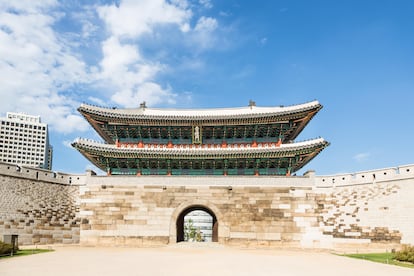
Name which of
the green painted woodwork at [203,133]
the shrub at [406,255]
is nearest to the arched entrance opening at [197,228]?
the green painted woodwork at [203,133]

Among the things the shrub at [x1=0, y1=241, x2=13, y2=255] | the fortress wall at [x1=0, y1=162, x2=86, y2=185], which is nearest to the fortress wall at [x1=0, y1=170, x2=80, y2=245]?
the fortress wall at [x1=0, y1=162, x2=86, y2=185]

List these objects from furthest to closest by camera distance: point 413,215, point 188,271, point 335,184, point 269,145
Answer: point 269,145, point 335,184, point 413,215, point 188,271

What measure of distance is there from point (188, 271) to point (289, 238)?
13.9 m

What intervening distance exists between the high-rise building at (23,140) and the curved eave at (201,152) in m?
89.0

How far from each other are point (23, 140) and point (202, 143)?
93548mm

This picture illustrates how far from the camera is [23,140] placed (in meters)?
102

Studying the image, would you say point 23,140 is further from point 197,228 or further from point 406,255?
point 406,255

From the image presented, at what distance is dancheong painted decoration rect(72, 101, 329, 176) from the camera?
26.0 m

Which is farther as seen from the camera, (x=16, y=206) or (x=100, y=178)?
(x=100, y=178)

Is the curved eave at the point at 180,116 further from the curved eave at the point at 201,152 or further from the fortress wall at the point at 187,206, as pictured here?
the fortress wall at the point at 187,206

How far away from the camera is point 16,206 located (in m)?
23.7

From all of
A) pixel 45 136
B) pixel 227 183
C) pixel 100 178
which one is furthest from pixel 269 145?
pixel 45 136

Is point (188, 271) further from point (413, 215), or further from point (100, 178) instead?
point (413, 215)

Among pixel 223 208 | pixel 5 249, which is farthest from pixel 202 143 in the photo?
pixel 5 249
